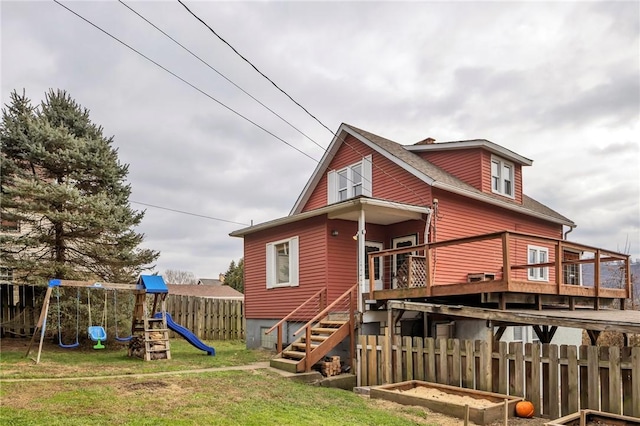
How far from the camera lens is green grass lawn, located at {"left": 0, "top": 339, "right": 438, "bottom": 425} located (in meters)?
6.19

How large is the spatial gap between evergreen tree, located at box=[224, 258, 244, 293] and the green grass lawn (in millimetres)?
34948

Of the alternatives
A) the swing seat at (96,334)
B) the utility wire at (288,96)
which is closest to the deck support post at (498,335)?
the utility wire at (288,96)

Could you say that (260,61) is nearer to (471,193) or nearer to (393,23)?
(393,23)

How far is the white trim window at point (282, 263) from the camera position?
14883 mm

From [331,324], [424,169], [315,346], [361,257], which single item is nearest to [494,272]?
[424,169]

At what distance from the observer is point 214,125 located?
14.1m

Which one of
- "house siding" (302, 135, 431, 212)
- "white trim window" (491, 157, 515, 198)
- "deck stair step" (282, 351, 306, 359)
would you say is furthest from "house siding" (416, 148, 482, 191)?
"deck stair step" (282, 351, 306, 359)

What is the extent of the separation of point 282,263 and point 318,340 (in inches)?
178

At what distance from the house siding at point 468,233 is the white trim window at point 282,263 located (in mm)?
4237

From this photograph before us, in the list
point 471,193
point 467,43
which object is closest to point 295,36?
point 467,43

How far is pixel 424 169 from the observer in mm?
15211

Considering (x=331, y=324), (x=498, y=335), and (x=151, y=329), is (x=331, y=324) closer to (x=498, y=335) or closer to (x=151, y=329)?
(x=498, y=335)

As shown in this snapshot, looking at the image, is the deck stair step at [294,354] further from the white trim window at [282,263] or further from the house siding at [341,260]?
the white trim window at [282,263]

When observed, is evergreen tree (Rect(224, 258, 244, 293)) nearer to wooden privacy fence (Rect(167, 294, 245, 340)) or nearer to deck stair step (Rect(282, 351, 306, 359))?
wooden privacy fence (Rect(167, 294, 245, 340))
